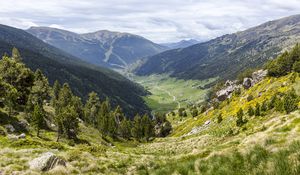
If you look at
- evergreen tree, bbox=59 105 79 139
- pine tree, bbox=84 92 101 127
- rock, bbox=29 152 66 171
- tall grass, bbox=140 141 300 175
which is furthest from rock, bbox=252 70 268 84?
tall grass, bbox=140 141 300 175

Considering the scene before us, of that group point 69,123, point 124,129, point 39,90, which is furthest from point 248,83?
point 69,123

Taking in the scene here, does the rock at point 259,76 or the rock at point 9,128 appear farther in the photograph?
the rock at point 259,76

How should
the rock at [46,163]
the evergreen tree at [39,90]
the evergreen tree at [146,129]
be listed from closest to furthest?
the rock at [46,163]
the evergreen tree at [39,90]
the evergreen tree at [146,129]

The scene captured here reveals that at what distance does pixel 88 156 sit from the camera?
87.1ft

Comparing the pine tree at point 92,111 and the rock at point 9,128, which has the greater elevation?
the rock at point 9,128

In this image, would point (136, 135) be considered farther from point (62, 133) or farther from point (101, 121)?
point (62, 133)

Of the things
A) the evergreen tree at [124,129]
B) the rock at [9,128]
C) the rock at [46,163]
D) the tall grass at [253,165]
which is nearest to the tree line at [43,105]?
the evergreen tree at [124,129]

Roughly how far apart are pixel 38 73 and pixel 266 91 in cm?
9934

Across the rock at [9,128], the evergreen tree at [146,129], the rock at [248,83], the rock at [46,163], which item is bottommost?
the evergreen tree at [146,129]

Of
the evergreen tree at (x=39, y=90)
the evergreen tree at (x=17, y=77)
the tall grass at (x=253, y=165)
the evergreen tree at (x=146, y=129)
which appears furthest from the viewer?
the evergreen tree at (x=146, y=129)

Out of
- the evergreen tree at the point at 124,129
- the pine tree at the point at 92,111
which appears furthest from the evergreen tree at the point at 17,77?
the evergreen tree at the point at 124,129

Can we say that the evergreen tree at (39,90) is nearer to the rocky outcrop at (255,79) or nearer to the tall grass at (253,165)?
the rocky outcrop at (255,79)

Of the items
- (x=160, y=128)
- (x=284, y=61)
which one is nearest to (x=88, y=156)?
(x=284, y=61)

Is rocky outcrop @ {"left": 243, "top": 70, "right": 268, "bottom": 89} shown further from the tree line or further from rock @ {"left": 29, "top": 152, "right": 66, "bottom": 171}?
rock @ {"left": 29, "top": 152, "right": 66, "bottom": 171}
